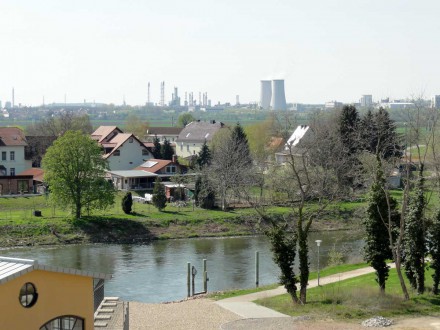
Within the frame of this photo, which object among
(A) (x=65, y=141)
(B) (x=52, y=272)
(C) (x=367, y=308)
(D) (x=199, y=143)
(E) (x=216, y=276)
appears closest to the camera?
(B) (x=52, y=272)

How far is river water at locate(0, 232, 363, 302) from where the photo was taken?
116 ft

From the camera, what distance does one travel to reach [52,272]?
18.8 metres

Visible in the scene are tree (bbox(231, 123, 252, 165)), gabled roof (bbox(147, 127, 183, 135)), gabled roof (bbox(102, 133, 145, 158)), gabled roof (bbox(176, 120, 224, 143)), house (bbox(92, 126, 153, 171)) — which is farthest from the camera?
gabled roof (bbox(147, 127, 183, 135))

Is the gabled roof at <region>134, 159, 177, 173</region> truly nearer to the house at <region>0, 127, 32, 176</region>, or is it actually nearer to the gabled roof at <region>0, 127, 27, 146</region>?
the house at <region>0, 127, 32, 176</region>

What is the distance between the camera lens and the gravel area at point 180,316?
26.1 meters

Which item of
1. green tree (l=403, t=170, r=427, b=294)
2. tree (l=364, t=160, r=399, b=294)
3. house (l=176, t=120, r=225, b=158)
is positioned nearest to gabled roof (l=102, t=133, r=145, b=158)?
house (l=176, t=120, r=225, b=158)

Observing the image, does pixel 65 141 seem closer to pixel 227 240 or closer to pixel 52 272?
pixel 227 240

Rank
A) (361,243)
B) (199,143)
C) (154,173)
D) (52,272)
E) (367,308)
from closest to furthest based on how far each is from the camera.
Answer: (52,272), (367,308), (361,243), (154,173), (199,143)

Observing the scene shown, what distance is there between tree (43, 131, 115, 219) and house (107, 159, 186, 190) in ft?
37.5

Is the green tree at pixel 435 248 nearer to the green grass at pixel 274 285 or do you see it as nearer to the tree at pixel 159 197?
the green grass at pixel 274 285

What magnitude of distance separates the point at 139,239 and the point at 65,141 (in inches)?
294

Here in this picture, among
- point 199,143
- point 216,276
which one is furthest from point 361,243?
point 199,143

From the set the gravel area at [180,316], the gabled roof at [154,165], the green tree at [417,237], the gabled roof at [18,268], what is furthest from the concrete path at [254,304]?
the gabled roof at [154,165]

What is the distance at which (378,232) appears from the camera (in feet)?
97.2
